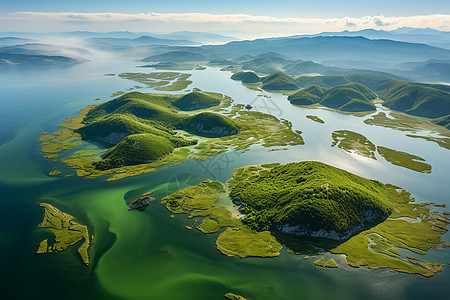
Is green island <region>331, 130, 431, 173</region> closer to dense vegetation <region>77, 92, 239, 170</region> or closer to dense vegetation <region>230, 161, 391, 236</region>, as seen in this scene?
dense vegetation <region>230, 161, 391, 236</region>

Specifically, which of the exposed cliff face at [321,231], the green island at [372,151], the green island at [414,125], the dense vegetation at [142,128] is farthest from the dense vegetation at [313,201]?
the green island at [414,125]

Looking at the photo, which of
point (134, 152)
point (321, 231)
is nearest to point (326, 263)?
point (321, 231)

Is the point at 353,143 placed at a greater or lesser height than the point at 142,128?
greater

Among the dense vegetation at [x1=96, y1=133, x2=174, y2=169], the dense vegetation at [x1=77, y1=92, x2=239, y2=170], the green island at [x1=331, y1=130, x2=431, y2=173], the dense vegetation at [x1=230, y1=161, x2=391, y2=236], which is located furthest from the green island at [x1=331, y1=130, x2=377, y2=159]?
the dense vegetation at [x1=96, y1=133, x2=174, y2=169]

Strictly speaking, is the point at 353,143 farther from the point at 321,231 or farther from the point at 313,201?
the point at 321,231

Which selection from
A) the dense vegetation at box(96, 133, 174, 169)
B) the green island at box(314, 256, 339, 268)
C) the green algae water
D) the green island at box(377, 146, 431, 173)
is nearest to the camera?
the green algae water
